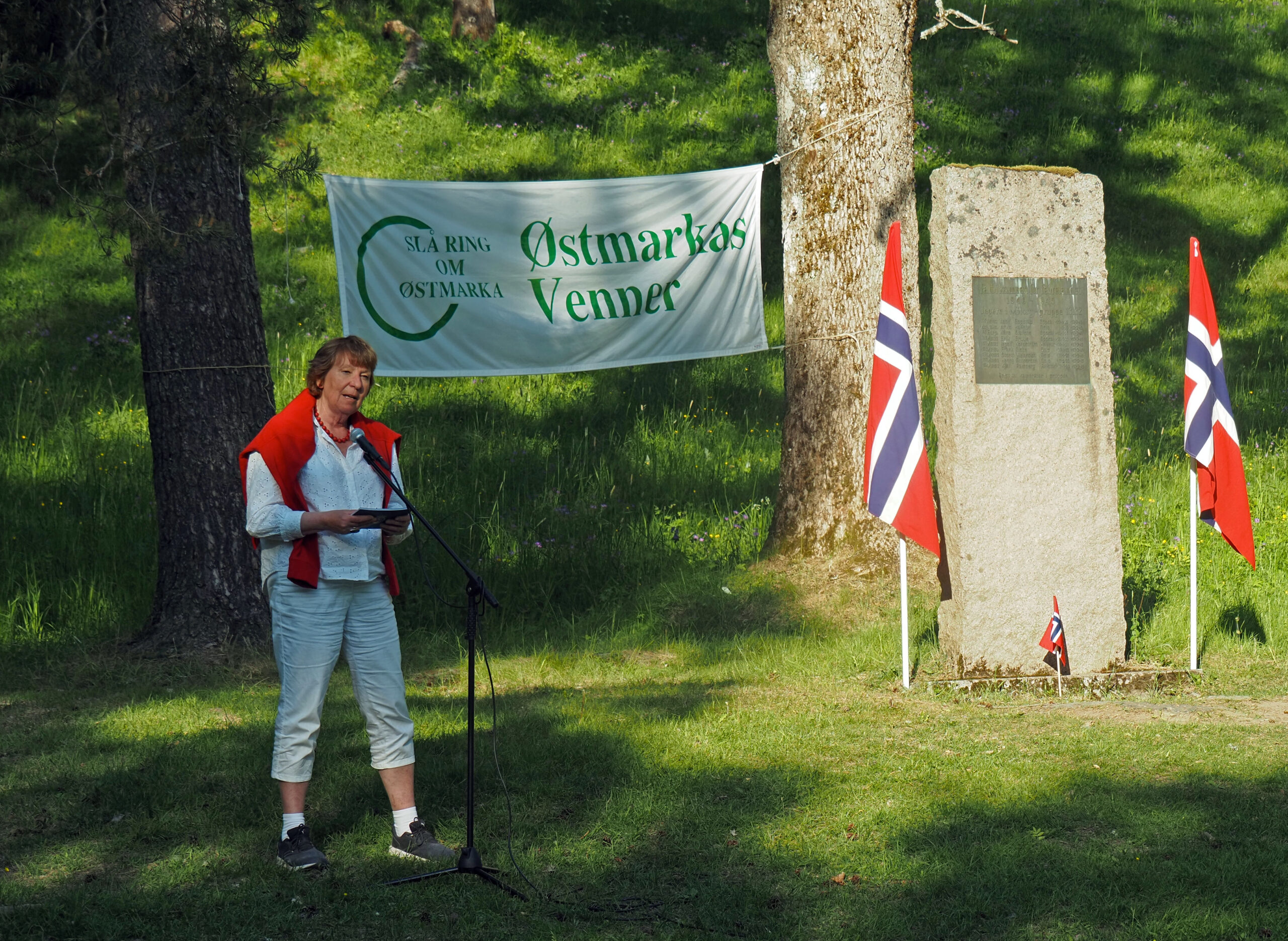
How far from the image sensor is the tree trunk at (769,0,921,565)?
8.82 meters

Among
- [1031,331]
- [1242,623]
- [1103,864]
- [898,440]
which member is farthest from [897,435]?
[1242,623]

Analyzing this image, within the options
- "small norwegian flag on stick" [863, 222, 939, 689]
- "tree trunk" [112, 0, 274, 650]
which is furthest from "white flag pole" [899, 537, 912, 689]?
"tree trunk" [112, 0, 274, 650]

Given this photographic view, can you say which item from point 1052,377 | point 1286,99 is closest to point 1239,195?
point 1286,99

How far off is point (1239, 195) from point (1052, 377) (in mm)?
12011

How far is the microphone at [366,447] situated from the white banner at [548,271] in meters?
5.00

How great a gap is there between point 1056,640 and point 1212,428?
68.6 inches

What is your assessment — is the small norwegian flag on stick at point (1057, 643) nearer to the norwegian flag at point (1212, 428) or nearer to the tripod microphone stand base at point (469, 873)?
the norwegian flag at point (1212, 428)

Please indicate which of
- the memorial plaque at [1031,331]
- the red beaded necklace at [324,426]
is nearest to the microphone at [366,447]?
the red beaded necklace at [324,426]

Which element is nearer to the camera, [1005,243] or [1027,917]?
[1027,917]

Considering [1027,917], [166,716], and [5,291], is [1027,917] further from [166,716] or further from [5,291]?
[5,291]

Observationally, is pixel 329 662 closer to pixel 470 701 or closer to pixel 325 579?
pixel 325 579

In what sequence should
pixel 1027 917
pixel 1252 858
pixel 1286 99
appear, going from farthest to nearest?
1. pixel 1286 99
2. pixel 1252 858
3. pixel 1027 917

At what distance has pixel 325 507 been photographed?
14.9 feet

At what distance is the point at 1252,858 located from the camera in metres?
4.52
